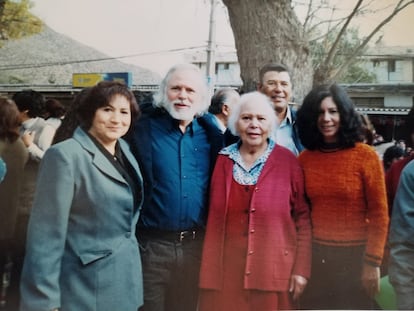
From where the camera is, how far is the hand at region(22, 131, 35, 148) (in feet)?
4.32

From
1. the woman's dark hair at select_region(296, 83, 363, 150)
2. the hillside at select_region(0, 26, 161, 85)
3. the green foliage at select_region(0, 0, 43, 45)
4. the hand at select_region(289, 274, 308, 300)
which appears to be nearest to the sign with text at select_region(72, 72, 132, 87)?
the hillside at select_region(0, 26, 161, 85)

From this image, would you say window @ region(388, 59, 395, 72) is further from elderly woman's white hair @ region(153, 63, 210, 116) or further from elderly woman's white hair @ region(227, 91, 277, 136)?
elderly woman's white hair @ region(153, 63, 210, 116)

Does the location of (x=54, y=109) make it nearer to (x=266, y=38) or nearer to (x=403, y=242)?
(x=266, y=38)

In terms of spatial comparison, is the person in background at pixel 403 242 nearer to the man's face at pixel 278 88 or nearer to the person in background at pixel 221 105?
the man's face at pixel 278 88

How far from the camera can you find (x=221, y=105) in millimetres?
1316

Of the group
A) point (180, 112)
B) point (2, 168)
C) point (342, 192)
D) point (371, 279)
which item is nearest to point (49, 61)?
point (2, 168)

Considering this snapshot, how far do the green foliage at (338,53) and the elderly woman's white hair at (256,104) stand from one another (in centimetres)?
22

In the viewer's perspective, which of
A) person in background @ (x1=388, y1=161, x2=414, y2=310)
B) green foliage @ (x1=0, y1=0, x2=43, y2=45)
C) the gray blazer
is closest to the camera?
the gray blazer

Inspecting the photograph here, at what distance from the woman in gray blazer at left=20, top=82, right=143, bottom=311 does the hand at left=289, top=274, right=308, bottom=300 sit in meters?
0.52

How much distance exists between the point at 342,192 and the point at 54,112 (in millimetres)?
911

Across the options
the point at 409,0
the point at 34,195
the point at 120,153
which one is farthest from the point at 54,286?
the point at 409,0

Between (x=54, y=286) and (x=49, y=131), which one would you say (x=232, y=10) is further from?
(x=54, y=286)

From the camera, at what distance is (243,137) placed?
4.14 feet

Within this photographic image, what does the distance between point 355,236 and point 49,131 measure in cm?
99
